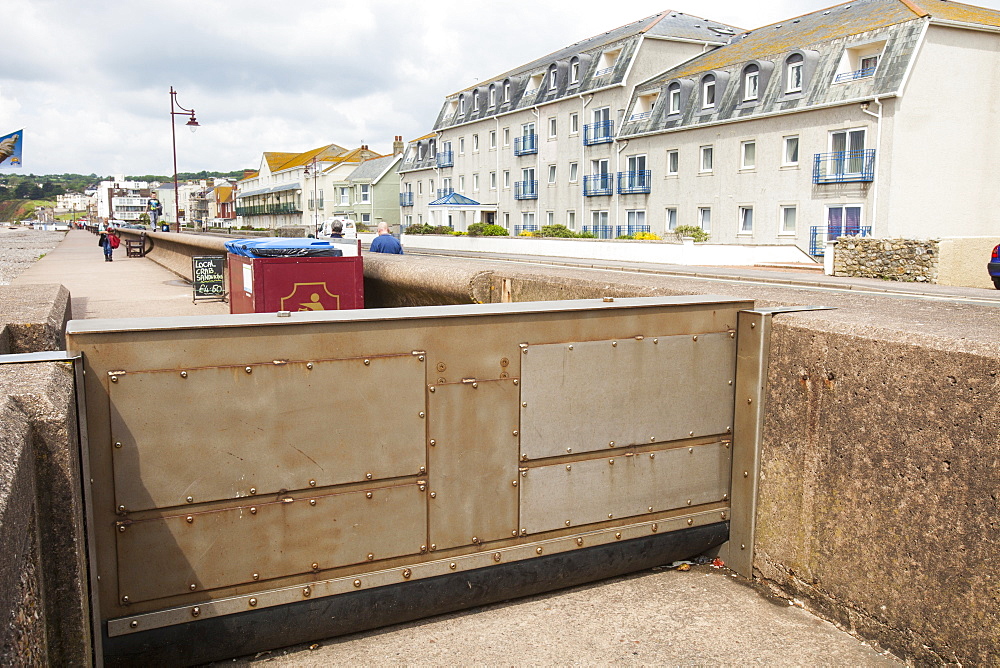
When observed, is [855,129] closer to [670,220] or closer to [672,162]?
[672,162]

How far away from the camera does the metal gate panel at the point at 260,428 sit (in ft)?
10.1

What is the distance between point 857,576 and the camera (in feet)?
11.5

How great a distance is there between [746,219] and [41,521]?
37.5 metres

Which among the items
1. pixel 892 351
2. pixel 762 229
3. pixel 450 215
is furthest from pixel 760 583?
pixel 450 215

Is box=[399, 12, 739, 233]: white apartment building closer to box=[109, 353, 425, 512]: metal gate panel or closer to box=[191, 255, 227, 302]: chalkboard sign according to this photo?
box=[191, 255, 227, 302]: chalkboard sign

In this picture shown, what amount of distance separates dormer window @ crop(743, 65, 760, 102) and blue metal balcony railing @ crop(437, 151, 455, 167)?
31128mm

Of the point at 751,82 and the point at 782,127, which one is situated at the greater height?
the point at 751,82

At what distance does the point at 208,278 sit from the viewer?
53.8ft

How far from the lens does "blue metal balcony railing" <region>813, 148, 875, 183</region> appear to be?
1230 inches

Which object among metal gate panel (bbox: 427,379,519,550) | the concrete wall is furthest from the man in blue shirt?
the concrete wall

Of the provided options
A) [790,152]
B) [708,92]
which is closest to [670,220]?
[708,92]

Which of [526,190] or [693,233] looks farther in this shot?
[526,190]

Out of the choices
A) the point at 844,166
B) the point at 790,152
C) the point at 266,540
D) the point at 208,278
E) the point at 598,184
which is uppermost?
the point at 790,152

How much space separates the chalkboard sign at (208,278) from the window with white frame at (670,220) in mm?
28957
